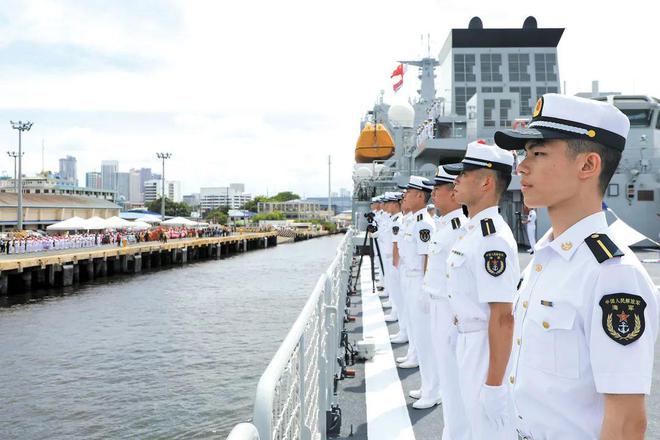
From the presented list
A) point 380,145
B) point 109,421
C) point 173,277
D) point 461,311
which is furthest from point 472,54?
point 461,311

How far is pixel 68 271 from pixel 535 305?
24.4m

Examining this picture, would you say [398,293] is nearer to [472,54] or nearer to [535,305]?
[535,305]

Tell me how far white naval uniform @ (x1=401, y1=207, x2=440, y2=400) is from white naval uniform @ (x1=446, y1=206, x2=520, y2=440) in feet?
3.77

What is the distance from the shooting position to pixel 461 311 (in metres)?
2.62

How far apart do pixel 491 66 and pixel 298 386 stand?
25.5m

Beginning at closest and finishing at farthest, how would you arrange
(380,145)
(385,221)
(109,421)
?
1. (109,421)
2. (385,221)
3. (380,145)

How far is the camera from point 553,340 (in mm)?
1413

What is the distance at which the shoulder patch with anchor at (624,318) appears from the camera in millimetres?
1218

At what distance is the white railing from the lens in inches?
51.5

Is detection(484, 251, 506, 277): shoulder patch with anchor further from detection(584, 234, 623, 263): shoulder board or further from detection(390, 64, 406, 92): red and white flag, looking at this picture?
detection(390, 64, 406, 92): red and white flag

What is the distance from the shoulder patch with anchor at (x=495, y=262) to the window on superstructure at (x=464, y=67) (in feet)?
78.7

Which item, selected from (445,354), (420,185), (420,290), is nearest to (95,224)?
(420,185)

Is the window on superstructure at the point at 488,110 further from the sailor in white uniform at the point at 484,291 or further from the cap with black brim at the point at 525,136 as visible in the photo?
the cap with black brim at the point at 525,136

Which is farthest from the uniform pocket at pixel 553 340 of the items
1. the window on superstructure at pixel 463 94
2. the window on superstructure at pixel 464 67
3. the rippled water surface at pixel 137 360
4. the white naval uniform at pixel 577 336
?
the window on superstructure at pixel 464 67
